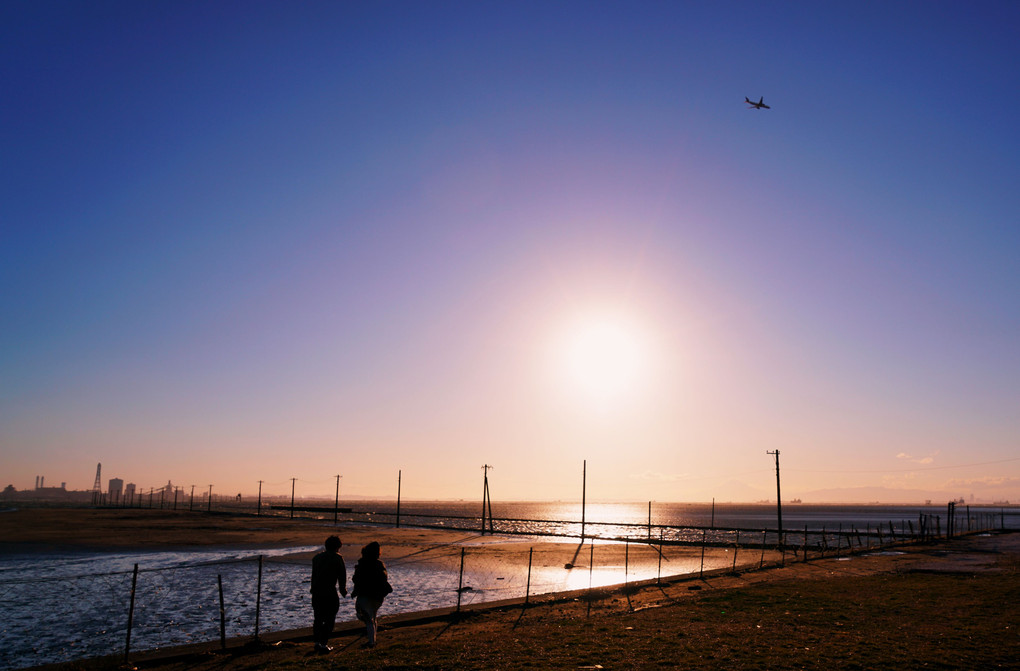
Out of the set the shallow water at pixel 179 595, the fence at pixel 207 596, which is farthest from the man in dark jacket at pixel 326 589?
the shallow water at pixel 179 595

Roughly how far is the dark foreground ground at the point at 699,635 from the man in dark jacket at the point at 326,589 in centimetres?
45

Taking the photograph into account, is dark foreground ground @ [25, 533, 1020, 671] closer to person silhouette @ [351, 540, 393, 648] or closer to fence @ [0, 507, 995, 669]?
person silhouette @ [351, 540, 393, 648]

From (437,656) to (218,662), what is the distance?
4.09 m

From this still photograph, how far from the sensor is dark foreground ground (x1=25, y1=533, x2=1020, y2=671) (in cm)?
1150

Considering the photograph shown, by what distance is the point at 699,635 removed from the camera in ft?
45.7

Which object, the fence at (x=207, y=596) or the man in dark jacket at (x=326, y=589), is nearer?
the man in dark jacket at (x=326, y=589)

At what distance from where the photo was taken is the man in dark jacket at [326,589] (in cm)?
1181

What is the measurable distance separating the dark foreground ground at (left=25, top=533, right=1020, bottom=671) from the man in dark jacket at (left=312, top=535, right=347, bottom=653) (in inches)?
17.6

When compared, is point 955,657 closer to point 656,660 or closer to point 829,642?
point 829,642

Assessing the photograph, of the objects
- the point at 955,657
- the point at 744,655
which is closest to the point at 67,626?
the point at 744,655

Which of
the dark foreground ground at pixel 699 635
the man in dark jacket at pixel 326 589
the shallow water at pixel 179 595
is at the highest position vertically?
the man in dark jacket at pixel 326 589

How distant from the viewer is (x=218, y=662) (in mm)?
11867

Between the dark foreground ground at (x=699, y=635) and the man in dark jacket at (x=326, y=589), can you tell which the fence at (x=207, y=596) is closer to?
the dark foreground ground at (x=699, y=635)

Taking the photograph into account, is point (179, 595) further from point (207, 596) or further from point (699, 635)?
point (699, 635)
